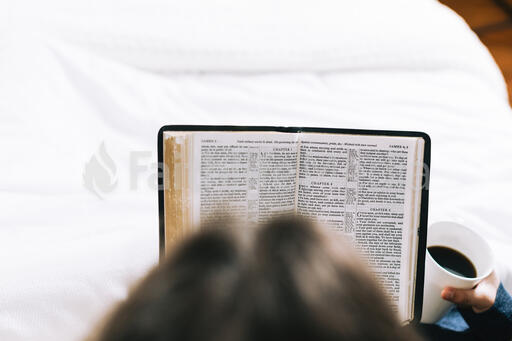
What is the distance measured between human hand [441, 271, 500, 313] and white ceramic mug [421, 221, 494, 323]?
1 cm

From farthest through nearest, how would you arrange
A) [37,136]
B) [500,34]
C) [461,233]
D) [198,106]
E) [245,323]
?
[500,34] < [198,106] < [37,136] < [461,233] < [245,323]

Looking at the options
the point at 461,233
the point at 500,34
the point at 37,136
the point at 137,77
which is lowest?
the point at 461,233

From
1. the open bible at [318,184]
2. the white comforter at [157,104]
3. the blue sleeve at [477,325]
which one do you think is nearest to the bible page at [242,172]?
the open bible at [318,184]

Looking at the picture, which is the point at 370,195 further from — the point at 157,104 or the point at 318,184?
the point at 157,104

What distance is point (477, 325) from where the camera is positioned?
70 cm

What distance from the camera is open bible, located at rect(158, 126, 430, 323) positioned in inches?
20.5

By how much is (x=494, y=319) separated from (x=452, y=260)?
13 centimetres

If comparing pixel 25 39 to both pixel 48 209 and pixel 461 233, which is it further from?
pixel 461 233

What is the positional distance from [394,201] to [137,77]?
0.59 m

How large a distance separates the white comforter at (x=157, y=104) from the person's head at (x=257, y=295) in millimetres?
459

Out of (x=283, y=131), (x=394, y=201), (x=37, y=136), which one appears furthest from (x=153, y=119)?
(x=394, y=201)

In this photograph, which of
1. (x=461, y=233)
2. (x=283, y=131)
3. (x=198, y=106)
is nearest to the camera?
(x=283, y=131)

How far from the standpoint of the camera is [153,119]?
837 mm

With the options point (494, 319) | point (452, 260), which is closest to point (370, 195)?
point (452, 260)
